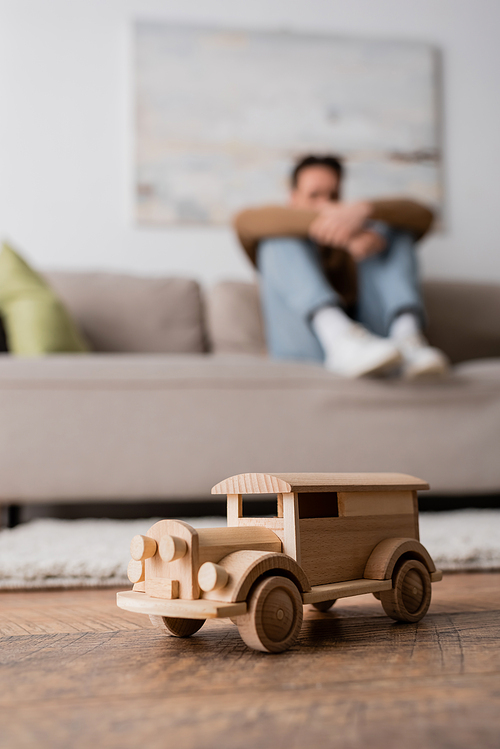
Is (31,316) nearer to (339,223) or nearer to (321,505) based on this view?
(339,223)

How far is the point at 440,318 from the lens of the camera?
2.48 metres

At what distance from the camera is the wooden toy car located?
531 mm

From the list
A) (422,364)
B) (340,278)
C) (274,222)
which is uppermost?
(274,222)

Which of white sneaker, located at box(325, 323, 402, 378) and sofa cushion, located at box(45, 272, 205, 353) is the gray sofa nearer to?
white sneaker, located at box(325, 323, 402, 378)

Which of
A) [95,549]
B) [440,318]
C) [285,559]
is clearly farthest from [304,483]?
[440,318]

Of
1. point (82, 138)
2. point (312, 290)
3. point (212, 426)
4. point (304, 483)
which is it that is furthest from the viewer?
point (82, 138)

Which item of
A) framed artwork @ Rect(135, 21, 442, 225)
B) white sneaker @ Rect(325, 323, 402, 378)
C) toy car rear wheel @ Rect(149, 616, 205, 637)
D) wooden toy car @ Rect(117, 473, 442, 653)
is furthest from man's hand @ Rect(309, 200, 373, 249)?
toy car rear wheel @ Rect(149, 616, 205, 637)

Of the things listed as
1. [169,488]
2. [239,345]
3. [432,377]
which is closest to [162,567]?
[169,488]

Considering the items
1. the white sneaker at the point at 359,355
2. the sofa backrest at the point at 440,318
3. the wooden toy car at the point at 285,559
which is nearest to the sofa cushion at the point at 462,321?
the sofa backrest at the point at 440,318

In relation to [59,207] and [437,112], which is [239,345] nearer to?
[59,207]

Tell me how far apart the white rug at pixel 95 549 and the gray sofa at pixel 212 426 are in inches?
4.5

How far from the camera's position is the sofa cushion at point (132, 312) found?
2205 mm

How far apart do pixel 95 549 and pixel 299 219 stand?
1160 millimetres

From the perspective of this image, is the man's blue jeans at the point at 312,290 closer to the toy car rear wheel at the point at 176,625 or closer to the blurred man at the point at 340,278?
the blurred man at the point at 340,278
